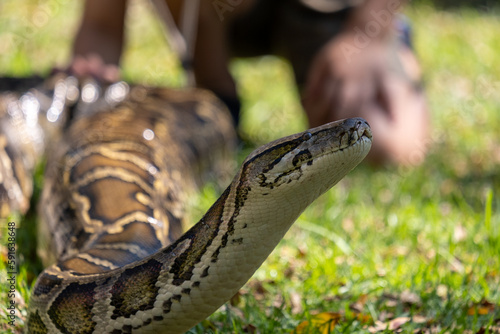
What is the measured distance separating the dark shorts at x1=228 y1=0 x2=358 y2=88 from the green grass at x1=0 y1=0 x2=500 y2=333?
1.98ft

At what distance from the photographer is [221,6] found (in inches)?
217

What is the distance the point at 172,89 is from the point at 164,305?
11.2 ft

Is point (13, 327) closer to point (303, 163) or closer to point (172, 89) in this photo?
point (303, 163)

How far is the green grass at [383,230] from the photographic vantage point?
302 centimetres

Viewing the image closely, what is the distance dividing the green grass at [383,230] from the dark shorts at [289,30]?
23.7 inches

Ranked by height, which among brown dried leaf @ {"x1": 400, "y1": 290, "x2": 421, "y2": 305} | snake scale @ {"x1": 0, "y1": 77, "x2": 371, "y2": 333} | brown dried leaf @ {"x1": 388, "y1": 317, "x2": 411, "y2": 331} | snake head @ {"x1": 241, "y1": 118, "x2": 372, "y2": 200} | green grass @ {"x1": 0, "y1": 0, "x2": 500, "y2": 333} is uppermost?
snake head @ {"x1": 241, "y1": 118, "x2": 372, "y2": 200}

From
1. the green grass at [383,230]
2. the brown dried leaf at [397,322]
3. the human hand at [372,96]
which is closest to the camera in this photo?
the brown dried leaf at [397,322]

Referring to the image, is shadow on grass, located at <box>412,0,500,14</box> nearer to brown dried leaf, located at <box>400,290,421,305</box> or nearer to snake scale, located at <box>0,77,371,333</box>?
brown dried leaf, located at <box>400,290,421,305</box>

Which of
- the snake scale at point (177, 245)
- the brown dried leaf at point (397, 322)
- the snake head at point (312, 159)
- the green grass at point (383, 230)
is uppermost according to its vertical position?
the snake head at point (312, 159)

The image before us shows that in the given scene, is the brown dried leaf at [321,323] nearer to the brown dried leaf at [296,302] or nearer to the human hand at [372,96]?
the brown dried leaf at [296,302]

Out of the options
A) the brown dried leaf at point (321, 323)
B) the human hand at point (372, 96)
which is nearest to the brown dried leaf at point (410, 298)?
the brown dried leaf at point (321, 323)

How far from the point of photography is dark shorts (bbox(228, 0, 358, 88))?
6.73 meters

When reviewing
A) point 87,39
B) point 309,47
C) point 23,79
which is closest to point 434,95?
point 309,47

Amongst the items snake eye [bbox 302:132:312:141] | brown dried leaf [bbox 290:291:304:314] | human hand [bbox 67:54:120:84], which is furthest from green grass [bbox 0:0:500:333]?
human hand [bbox 67:54:120:84]
